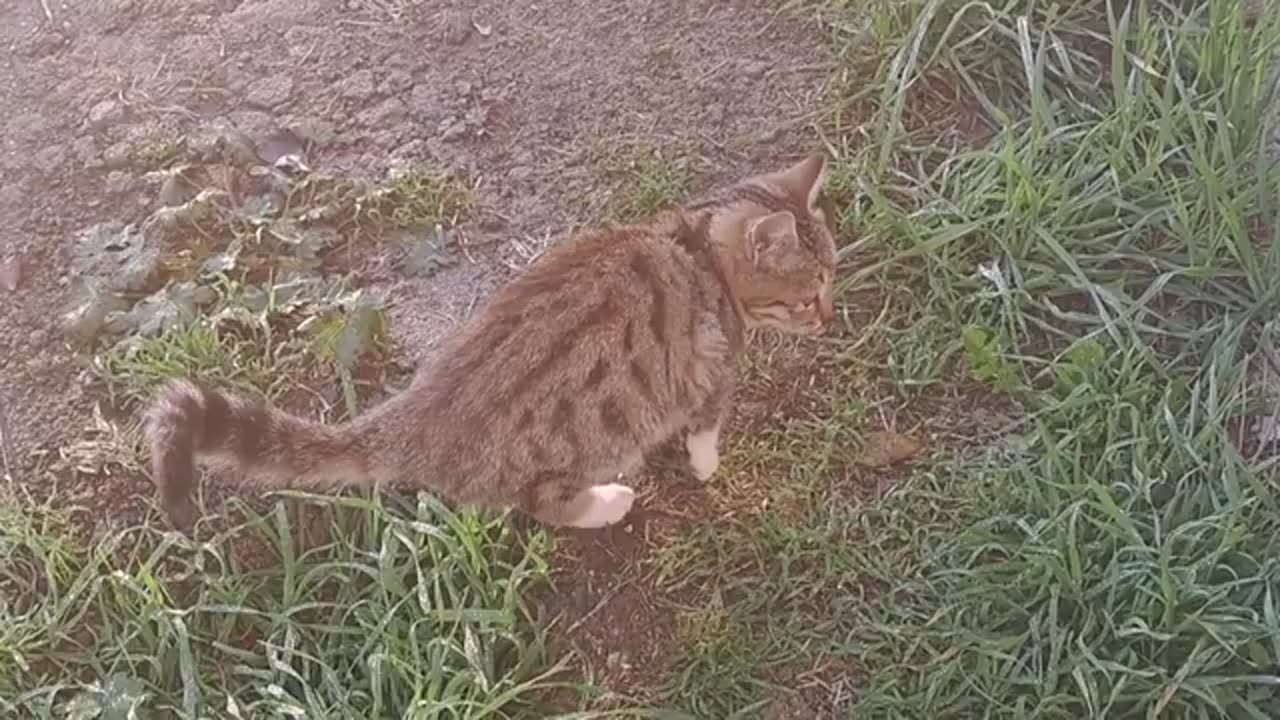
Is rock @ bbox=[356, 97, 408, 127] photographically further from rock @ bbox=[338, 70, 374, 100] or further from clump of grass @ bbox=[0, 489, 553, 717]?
clump of grass @ bbox=[0, 489, 553, 717]

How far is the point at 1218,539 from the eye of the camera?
1991 mm

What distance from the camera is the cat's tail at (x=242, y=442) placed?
6.10ft

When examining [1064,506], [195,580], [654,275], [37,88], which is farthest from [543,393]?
[37,88]

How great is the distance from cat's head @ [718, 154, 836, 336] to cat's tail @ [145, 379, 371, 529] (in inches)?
22.6

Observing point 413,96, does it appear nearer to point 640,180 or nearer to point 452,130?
point 452,130

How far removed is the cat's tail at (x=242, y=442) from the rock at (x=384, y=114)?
2.43ft

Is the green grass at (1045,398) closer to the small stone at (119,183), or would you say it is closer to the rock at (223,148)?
the rock at (223,148)

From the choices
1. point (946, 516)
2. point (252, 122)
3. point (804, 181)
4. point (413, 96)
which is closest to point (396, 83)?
point (413, 96)

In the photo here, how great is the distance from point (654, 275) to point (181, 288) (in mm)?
830

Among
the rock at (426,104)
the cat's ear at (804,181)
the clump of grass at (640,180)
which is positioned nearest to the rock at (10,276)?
the rock at (426,104)

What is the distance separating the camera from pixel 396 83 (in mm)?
2660

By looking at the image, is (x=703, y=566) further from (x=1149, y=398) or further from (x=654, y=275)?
(x=1149, y=398)

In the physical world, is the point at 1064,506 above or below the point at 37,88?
below

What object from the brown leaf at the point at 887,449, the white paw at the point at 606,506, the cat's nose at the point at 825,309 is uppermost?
the cat's nose at the point at 825,309
